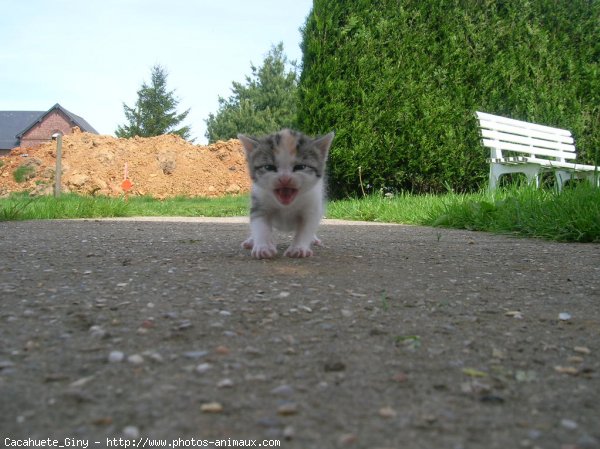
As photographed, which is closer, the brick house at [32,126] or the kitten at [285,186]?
the kitten at [285,186]

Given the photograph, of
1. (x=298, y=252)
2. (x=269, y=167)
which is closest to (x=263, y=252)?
(x=298, y=252)

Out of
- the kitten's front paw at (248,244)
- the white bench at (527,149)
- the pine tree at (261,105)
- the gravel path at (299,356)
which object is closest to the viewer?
the gravel path at (299,356)

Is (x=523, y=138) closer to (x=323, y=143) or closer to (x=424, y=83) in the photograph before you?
(x=424, y=83)

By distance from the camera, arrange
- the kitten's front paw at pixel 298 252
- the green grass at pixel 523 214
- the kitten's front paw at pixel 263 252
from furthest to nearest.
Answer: the green grass at pixel 523 214 < the kitten's front paw at pixel 298 252 < the kitten's front paw at pixel 263 252

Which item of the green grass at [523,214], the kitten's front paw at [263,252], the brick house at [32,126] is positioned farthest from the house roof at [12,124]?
the kitten's front paw at [263,252]


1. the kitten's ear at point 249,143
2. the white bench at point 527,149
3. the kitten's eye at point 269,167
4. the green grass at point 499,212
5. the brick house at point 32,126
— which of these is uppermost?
the brick house at point 32,126

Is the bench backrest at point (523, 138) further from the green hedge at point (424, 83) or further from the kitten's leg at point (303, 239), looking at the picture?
the kitten's leg at point (303, 239)

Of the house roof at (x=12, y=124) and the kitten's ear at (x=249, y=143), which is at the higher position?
the house roof at (x=12, y=124)
